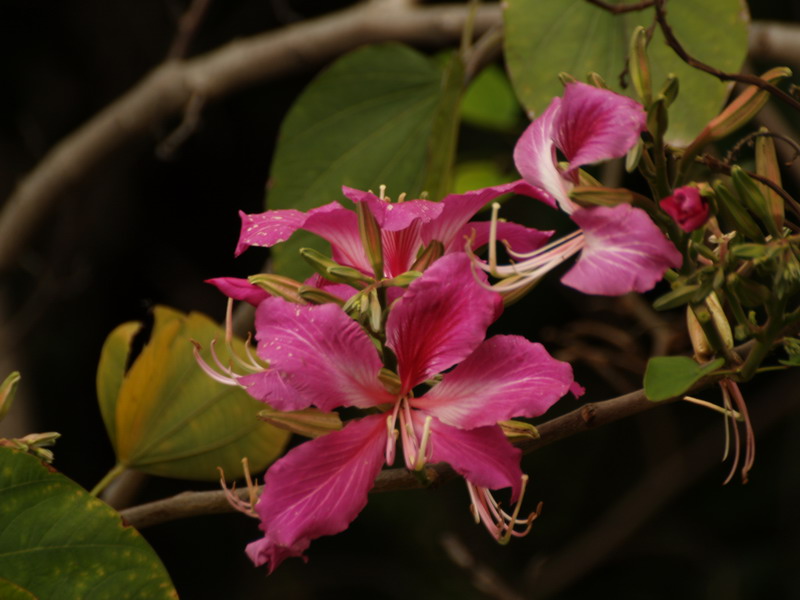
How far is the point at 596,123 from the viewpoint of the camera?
471mm

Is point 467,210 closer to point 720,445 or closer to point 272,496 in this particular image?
point 272,496

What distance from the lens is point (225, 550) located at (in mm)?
2496

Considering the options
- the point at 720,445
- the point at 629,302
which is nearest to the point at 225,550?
the point at 720,445

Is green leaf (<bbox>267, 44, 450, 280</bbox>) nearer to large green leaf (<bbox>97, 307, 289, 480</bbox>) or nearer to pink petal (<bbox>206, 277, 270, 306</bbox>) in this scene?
large green leaf (<bbox>97, 307, 289, 480</bbox>)

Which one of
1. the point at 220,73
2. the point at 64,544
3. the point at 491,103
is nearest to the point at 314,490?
the point at 64,544

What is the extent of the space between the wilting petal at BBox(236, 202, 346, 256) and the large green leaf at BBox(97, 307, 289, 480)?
0.22 meters

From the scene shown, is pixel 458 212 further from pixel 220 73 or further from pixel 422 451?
pixel 220 73

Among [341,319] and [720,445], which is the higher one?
[341,319]

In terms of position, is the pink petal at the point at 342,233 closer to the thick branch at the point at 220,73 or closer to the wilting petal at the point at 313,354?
the wilting petal at the point at 313,354

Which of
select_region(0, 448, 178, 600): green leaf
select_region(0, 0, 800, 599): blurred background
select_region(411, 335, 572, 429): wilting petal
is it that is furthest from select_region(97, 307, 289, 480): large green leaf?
select_region(0, 0, 800, 599): blurred background

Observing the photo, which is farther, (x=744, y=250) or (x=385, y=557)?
(x=385, y=557)

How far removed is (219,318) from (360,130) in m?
1.52

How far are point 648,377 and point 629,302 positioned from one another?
3.41 feet

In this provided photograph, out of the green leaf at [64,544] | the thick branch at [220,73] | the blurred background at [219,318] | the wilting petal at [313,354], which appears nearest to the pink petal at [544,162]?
the wilting petal at [313,354]
